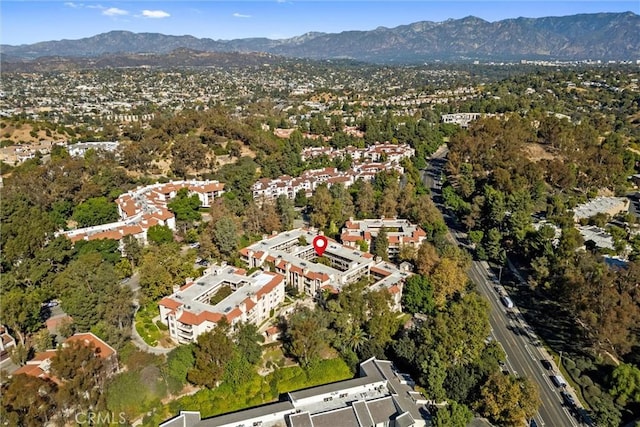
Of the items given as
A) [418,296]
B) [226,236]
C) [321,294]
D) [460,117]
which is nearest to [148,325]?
[226,236]

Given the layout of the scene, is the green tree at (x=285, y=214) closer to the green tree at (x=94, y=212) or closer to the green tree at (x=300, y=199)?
the green tree at (x=300, y=199)

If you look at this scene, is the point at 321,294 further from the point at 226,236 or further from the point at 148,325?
the point at 148,325

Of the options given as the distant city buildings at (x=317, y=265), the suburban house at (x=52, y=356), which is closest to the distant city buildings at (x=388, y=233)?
the distant city buildings at (x=317, y=265)

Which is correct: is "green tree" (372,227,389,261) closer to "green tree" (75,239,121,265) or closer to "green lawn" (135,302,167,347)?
"green lawn" (135,302,167,347)

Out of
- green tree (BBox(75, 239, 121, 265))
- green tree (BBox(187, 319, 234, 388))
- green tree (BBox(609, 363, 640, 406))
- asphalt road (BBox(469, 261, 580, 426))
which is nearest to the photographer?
green tree (BBox(609, 363, 640, 406))

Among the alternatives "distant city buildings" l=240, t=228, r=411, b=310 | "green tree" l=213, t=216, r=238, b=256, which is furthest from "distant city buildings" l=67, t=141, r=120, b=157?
"distant city buildings" l=240, t=228, r=411, b=310

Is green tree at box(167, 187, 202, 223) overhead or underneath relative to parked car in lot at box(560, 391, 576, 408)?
overhead

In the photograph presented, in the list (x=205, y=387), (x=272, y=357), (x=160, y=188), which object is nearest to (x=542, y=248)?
(x=272, y=357)
